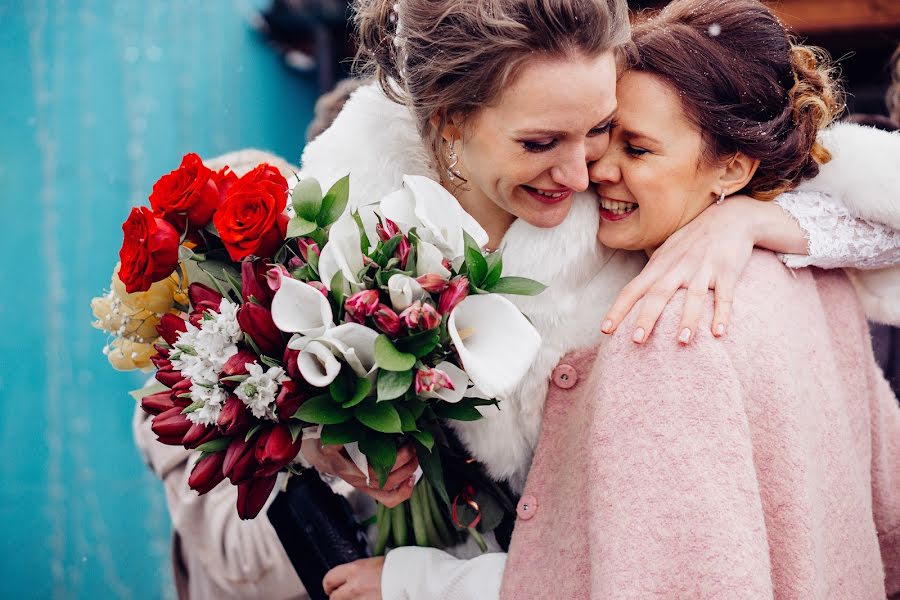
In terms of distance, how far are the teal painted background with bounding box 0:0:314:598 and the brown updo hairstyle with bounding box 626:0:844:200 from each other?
6.55 feet

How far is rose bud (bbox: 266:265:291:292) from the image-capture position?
101 centimetres

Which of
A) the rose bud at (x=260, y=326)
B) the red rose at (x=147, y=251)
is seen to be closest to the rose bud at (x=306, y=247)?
the rose bud at (x=260, y=326)

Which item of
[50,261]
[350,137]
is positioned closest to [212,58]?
[50,261]

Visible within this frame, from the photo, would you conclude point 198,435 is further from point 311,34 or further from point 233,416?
point 311,34

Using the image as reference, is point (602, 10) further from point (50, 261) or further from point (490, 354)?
point (50, 261)

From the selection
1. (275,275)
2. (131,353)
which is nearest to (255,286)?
(275,275)

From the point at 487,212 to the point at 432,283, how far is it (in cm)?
48

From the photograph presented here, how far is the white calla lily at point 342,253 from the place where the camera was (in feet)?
3.40

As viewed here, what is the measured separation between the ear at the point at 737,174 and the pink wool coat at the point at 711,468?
15cm

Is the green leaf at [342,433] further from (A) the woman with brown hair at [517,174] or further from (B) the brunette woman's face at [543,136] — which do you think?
(B) the brunette woman's face at [543,136]

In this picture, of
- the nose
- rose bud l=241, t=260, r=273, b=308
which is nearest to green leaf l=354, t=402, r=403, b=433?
rose bud l=241, t=260, r=273, b=308

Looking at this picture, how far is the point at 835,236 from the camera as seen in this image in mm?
1347

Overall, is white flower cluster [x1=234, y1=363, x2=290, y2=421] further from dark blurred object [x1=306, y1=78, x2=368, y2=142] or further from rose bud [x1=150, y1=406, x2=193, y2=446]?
dark blurred object [x1=306, y1=78, x2=368, y2=142]

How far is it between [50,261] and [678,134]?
6.94 ft
